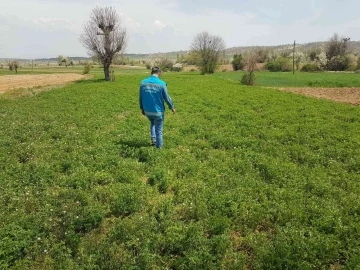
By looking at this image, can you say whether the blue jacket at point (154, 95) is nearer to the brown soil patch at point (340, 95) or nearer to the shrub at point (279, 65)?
the brown soil patch at point (340, 95)

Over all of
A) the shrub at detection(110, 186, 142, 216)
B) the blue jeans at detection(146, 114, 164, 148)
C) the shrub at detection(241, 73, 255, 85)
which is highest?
the shrub at detection(241, 73, 255, 85)

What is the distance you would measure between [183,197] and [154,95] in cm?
430

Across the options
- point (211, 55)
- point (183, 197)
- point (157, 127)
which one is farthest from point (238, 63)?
point (183, 197)

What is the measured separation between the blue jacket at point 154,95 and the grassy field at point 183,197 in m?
1.50

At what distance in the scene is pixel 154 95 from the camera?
427 inches

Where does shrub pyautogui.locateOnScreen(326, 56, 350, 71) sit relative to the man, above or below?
above

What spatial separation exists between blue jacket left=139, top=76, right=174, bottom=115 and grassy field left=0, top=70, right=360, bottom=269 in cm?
150

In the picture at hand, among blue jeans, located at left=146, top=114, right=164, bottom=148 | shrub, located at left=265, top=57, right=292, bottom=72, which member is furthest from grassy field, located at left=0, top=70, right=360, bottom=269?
shrub, located at left=265, top=57, right=292, bottom=72

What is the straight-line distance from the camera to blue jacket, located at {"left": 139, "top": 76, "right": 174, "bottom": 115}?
35.4 ft

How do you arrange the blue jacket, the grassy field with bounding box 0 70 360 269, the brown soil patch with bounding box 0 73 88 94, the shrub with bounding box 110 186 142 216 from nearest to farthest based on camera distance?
the grassy field with bounding box 0 70 360 269
the shrub with bounding box 110 186 142 216
the blue jacket
the brown soil patch with bounding box 0 73 88 94

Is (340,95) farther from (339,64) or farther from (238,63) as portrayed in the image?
(238,63)

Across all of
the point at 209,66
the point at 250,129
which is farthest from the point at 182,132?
the point at 209,66

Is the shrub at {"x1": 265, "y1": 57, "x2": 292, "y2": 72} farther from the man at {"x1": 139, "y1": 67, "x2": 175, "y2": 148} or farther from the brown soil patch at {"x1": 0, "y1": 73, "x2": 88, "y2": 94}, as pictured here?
the man at {"x1": 139, "y1": 67, "x2": 175, "y2": 148}

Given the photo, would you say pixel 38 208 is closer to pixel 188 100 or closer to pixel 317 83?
pixel 188 100
